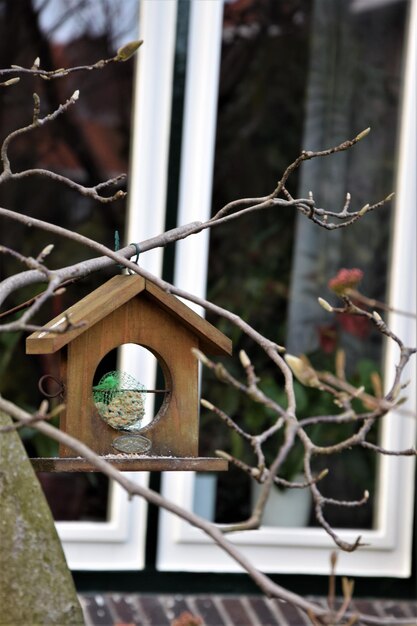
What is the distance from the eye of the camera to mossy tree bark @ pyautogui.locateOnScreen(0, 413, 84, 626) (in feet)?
5.16

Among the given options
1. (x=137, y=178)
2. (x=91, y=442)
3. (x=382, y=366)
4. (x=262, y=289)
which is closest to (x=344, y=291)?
(x=91, y=442)

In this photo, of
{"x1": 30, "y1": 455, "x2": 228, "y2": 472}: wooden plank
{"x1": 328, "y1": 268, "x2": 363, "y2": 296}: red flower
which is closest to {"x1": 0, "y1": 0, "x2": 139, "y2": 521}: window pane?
{"x1": 30, "y1": 455, "x2": 228, "y2": 472}: wooden plank

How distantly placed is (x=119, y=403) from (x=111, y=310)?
214mm

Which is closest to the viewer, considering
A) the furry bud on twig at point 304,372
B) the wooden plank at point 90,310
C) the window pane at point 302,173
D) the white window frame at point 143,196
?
the furry bud on twig at point 304,372

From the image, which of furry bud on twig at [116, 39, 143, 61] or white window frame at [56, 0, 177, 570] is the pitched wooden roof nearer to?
furry bud on twig at [116, 39, 143, 61]

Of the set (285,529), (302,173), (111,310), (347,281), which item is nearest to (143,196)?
(302,173)

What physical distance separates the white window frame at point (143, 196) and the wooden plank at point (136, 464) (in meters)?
1.90

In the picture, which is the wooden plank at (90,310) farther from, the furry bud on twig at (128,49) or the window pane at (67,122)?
the window pane at (67,122)

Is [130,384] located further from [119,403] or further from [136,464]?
[136,464]

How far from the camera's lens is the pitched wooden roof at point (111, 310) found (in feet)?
5.60

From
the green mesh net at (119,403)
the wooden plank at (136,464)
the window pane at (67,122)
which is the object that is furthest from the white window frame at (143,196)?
the wooden plank at (136,464)

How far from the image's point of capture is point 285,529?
157 inches

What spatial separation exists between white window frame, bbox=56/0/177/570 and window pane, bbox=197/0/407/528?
0.59 m

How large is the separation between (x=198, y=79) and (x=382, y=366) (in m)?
1.39
